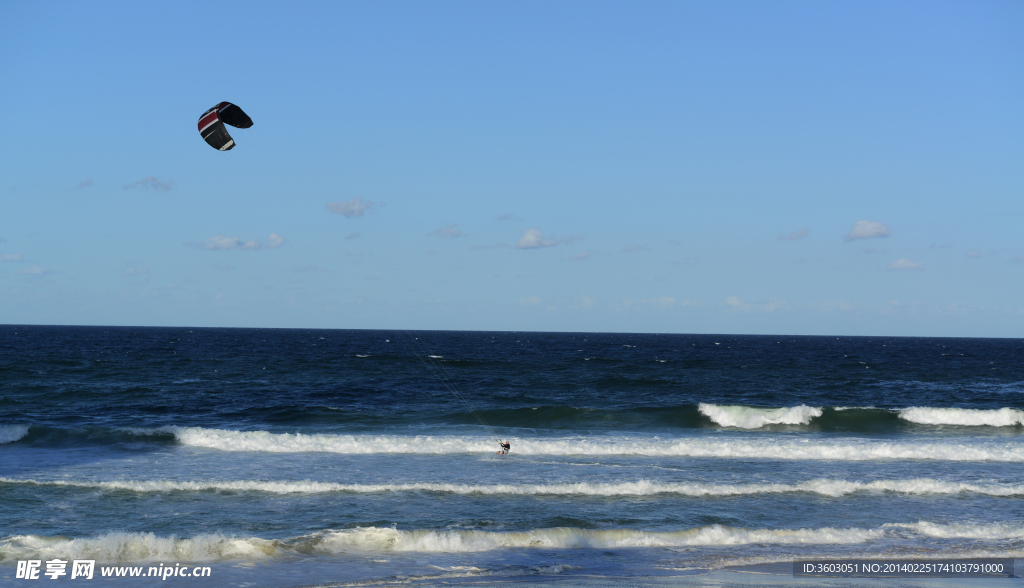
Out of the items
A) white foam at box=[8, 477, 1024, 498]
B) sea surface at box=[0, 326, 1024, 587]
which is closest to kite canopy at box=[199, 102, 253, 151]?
white foam at box=[8, 477, 1024, 498]

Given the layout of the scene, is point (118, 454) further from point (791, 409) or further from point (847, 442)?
point (791, 409)

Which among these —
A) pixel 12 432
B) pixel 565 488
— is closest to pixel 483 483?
pixel 565 488

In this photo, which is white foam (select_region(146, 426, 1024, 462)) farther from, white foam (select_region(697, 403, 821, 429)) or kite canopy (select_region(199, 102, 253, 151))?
kite canopy (select_region(199, 102, 253, 151))

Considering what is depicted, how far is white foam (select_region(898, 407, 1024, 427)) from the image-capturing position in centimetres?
2717

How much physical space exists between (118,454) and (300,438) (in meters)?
4.80

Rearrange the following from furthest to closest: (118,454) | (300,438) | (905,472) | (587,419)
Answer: (587,419), (300,438), (118,454), (905,472)

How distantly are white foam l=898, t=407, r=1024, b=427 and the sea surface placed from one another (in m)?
0.10

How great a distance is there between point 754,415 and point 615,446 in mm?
9397

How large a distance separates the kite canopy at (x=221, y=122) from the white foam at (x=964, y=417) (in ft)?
85.0

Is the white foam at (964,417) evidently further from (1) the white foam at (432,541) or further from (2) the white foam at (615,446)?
(1) the white foam at (432,541)

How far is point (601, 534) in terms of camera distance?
12297mm

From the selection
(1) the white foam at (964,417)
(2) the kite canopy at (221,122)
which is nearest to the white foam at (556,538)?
(2) the kite canopy at (221,122)

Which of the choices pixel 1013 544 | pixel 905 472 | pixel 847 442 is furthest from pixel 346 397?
pixel 1013 544

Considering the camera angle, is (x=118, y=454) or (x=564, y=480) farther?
(x=118, y=454)
